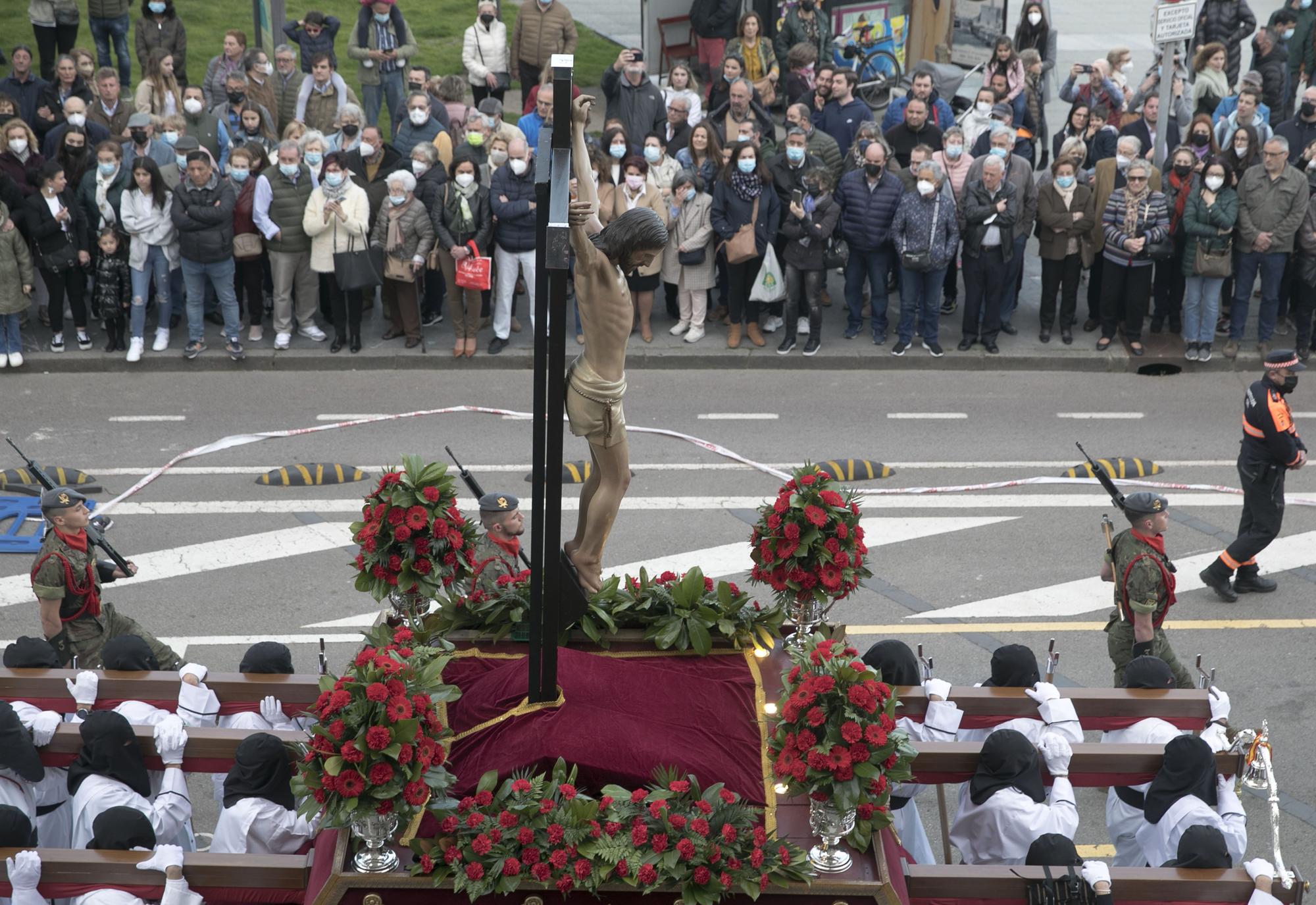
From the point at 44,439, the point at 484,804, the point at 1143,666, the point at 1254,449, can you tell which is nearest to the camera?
the point at 484,804

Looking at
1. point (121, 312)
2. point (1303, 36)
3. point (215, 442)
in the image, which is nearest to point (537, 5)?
point (121, 312)

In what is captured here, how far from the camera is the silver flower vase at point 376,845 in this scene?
615 centimetres

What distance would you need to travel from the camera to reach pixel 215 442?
14016 millimetres

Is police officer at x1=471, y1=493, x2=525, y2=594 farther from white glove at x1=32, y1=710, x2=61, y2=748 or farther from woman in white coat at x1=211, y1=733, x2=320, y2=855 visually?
white glove at x1=32, y1=710, x2=61, y2=748

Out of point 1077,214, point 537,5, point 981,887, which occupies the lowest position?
point 981,887

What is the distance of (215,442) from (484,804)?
8546 mm

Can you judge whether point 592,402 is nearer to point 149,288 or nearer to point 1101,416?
point 1101,416

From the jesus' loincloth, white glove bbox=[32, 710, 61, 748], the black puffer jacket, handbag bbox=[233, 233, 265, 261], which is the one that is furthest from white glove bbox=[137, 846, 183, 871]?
handbag bbox=[233, 233, 265, 261]

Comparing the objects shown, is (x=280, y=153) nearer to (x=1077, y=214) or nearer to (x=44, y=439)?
(x=44, y=439)

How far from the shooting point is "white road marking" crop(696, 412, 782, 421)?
579 inches

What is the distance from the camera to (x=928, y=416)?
14.9 m

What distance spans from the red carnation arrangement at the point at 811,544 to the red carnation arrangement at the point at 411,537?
162 cm

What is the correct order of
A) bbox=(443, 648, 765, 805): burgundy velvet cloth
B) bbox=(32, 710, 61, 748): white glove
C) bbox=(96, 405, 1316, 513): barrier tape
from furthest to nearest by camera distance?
1. bbox=(96, 405, 1316, 513): barrier tape
2. bbox=(32, 710, 61, 748): white glove
3. bbox=(443, 648, 765, 805): burgundy velvet cloth

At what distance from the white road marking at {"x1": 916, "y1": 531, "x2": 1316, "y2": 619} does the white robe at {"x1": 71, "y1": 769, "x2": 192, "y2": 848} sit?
565 centimetres
